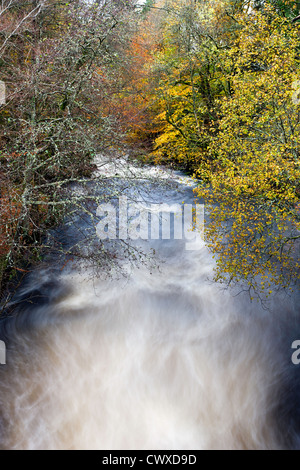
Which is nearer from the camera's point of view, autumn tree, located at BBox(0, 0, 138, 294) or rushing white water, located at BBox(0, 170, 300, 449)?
rushing white water, located at BBox(0, 170, 300, 449)

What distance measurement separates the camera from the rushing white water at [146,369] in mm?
5281

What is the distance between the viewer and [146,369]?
21.0 feet

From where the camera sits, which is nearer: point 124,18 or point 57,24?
point 124,18

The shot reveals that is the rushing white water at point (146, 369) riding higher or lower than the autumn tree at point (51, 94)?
lower

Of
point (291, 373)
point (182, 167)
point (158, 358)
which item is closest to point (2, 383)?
point (158, 358)

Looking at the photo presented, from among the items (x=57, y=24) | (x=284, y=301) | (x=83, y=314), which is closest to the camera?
(x=83, y=314)

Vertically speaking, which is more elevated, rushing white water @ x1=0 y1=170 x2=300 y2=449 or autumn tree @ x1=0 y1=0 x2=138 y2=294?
autumn tree @ x1=0 y1=0 x2=138 y2=294

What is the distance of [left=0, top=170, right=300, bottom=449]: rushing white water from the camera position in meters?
5.28

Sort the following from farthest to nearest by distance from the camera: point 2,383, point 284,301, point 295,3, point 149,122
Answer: point 149,122
point 295,3
point 284,301
point 2,383

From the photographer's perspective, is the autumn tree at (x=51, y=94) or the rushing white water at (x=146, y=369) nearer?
the rushing white water at (x=146, y=369)

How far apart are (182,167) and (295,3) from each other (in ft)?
28.7
